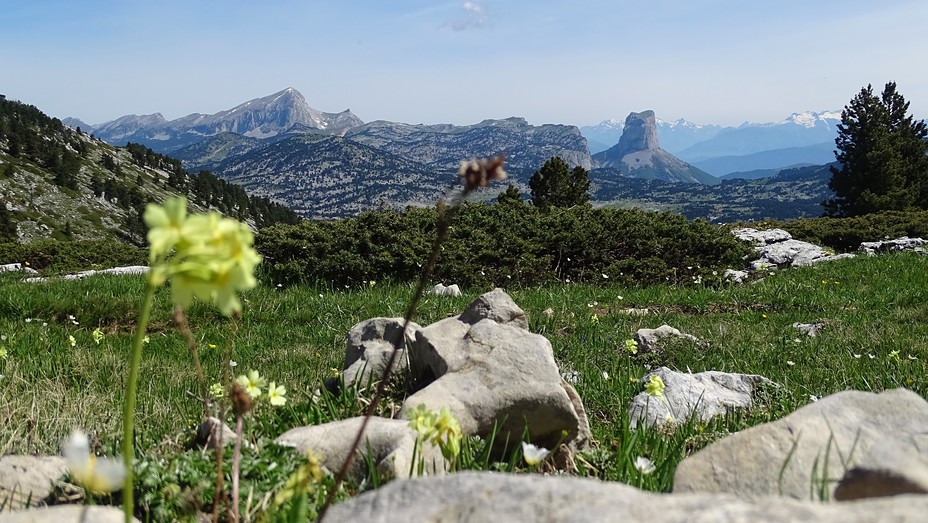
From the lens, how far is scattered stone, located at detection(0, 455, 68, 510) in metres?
2.49

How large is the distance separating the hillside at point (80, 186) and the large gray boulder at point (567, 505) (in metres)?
83.2

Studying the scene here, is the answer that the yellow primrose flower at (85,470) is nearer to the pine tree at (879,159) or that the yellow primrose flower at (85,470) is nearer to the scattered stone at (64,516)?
the scattered stone at (64,516)

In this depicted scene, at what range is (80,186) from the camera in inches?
4348

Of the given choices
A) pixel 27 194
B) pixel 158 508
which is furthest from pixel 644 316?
pixel 27 194

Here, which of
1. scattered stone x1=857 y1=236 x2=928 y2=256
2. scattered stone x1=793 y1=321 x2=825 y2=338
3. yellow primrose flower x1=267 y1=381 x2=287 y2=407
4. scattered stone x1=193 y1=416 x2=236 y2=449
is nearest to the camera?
scattered stone x1=193 y1=416 x2=236 y2=449

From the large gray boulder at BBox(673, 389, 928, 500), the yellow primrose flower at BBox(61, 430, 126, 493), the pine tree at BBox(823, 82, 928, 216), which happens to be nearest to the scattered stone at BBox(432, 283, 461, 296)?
the large gray boulder at BBox(673, 389, 928, 500)

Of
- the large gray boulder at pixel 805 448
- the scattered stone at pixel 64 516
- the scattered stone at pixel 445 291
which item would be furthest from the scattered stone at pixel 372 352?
the scattered stone at pixel 445 291

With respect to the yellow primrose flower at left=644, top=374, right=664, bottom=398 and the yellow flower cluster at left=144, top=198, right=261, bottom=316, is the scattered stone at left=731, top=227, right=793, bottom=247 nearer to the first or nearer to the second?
the yellow primrose flower at left=644, top=374, right=664, bottom=398

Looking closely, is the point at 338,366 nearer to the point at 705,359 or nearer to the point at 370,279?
the point at 705,359

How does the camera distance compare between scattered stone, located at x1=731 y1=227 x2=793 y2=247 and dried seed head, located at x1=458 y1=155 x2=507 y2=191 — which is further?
scattered stone, located at x1=731 y1=227 x2=793 y2=247

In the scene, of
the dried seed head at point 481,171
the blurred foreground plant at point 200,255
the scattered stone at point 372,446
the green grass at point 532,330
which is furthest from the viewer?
the green grass at point 532,330

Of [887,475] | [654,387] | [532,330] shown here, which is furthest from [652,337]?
[887,475]

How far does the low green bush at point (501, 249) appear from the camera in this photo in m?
13.1

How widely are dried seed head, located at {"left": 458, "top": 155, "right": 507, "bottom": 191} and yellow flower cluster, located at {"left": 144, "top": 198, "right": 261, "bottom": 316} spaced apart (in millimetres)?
500
